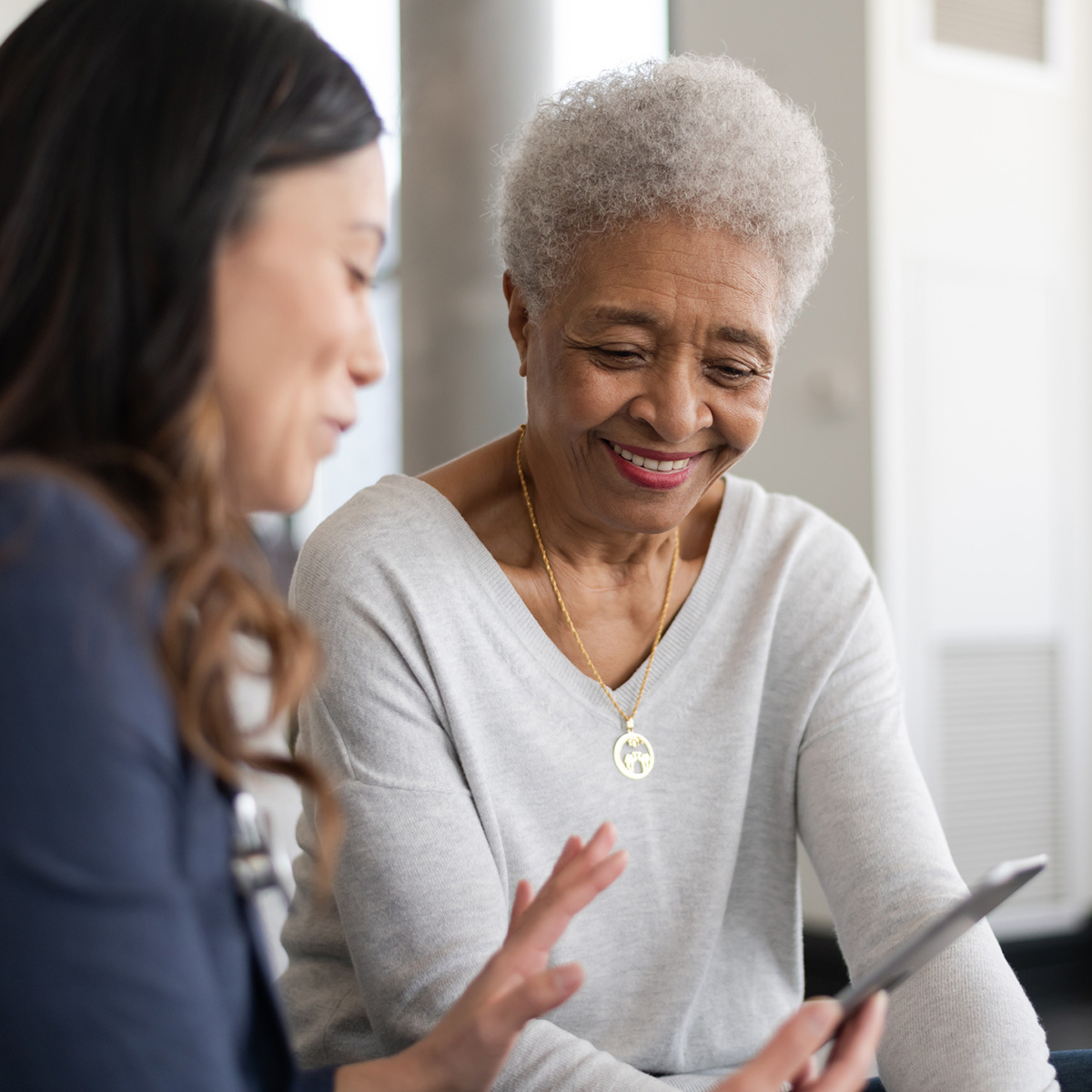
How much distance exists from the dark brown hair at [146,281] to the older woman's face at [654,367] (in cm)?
63

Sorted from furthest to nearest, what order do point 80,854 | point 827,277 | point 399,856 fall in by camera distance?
point 827,277 < point 399,856 < point 80,854

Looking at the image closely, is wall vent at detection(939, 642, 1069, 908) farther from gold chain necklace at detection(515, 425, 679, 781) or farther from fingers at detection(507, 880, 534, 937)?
fingers at detection(507, 880, 534, 937)

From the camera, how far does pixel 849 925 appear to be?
4.41 feet

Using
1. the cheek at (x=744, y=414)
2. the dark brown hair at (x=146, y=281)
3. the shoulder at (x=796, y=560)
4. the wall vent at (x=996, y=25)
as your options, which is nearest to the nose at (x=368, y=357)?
the dark brown hair at (x=146, y=281)

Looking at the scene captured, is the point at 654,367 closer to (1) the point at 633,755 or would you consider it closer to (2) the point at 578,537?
(2) the point at 578,537

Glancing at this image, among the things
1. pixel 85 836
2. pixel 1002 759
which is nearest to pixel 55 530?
pixel 85 836

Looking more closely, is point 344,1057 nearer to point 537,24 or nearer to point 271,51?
point 271,51

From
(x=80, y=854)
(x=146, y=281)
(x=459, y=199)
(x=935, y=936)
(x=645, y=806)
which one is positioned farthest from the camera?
(x=459, y=199)

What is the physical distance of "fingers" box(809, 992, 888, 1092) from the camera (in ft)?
2.62

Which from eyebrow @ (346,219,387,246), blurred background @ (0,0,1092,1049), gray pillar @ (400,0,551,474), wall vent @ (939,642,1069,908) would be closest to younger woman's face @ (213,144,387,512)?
eyebrow @ (346,219,387,246)

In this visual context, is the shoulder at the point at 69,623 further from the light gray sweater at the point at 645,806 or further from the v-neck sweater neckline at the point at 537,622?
the v-neck sweater neckline at the point at 537,622

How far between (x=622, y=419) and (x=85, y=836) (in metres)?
0.89

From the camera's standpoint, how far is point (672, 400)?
1.31 metres

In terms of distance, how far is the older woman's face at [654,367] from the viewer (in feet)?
4.29
